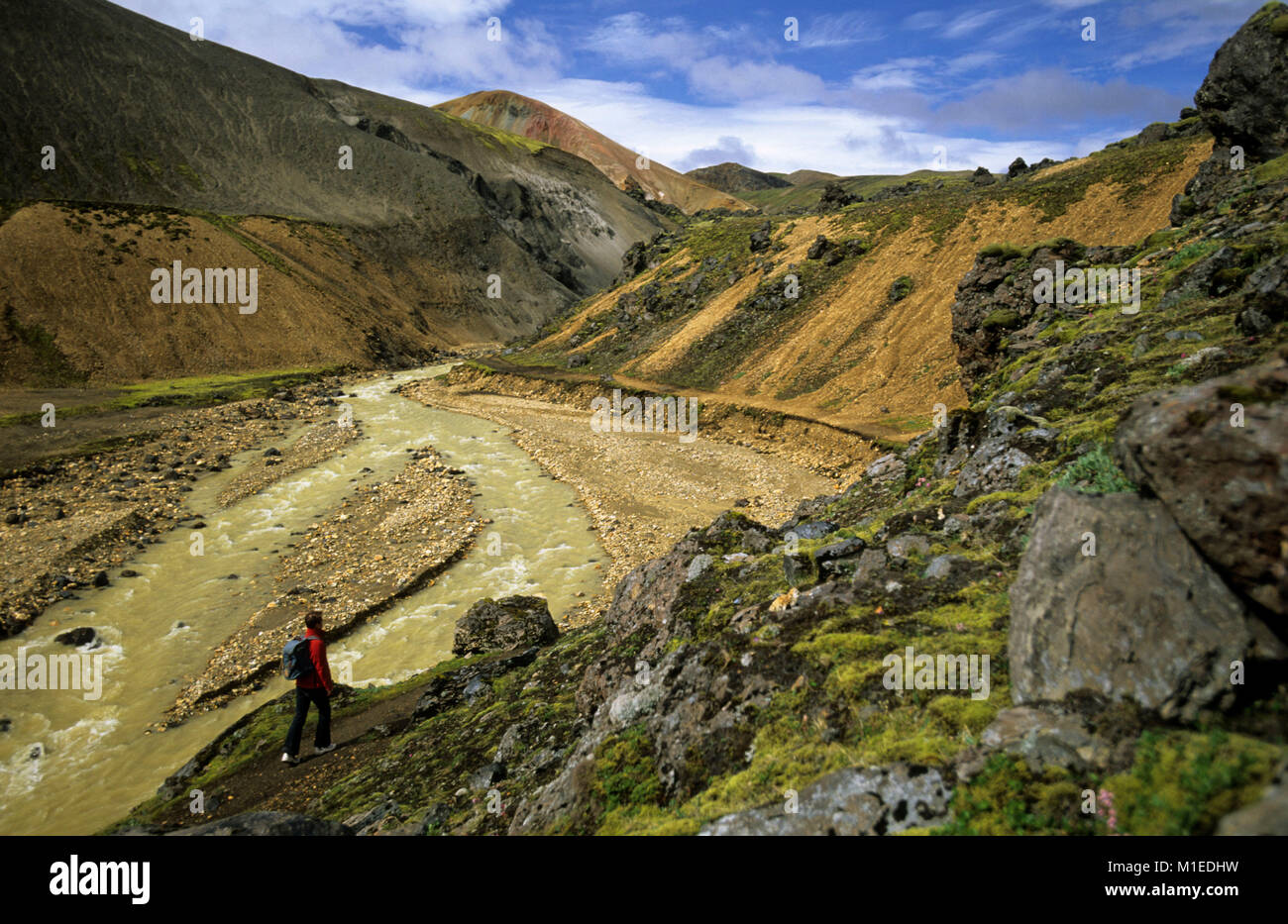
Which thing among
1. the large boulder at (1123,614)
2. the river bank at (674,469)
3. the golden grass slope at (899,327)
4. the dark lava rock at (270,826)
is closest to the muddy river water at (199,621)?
the river bank at (674,469)

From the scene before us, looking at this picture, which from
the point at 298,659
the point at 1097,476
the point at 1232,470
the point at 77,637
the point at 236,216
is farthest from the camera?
the point at 236,216

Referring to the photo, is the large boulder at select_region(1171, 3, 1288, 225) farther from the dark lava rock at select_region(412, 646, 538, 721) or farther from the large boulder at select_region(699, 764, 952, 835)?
the dark lava rock at select_region(412, 646, 538, 721)

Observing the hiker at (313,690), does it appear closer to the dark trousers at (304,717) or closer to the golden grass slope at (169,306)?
the dark trousers at (304,717)

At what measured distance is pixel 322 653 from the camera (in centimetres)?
1165

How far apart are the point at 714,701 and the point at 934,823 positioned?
10.1 ft

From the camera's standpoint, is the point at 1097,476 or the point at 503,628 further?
the point at 503,628

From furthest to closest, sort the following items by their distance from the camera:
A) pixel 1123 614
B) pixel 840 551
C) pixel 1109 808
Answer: pixel 840 551
pixel 1123 614
pixel 1109 808

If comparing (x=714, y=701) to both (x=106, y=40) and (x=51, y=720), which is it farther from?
(x=106, y=40)

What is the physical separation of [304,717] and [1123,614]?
1303 centimetres

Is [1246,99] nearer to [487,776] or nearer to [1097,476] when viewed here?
[1097,476]

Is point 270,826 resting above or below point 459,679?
above

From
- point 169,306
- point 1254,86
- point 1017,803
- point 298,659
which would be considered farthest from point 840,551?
point 169,306

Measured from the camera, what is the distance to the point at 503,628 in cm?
1619
